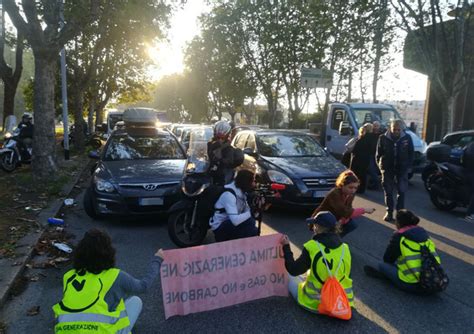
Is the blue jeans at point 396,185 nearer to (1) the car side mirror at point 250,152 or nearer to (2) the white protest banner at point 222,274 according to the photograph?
(1) the car side mirror at point 250,152

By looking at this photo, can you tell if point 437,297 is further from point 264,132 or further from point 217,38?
point 217,38

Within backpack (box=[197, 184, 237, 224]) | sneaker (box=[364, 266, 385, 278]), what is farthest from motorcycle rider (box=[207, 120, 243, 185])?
sneaker (box=[364, 266, 385, 278])

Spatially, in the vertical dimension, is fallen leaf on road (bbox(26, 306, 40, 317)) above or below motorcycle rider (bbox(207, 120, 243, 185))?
below

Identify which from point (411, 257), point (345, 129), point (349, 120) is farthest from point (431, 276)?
point (349, 120)

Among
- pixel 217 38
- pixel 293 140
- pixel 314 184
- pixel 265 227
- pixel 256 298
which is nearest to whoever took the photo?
pixel 256 298

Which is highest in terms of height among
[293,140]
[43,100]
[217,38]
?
[217,38]

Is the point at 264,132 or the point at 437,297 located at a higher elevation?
the point at 264,132

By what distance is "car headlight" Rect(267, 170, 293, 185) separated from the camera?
782cm

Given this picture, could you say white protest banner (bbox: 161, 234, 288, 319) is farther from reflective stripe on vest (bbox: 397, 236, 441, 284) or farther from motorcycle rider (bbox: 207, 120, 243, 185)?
motorcycle rider (bbox: 207, 120, 243, 185)

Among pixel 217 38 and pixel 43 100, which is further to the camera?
pixel 217 38

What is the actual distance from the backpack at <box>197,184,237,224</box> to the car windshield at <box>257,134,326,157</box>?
3650 millimetres

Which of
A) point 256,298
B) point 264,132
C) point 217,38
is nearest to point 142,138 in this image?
point 264,132

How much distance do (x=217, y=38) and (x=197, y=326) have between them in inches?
1052

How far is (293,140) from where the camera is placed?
962 cm
